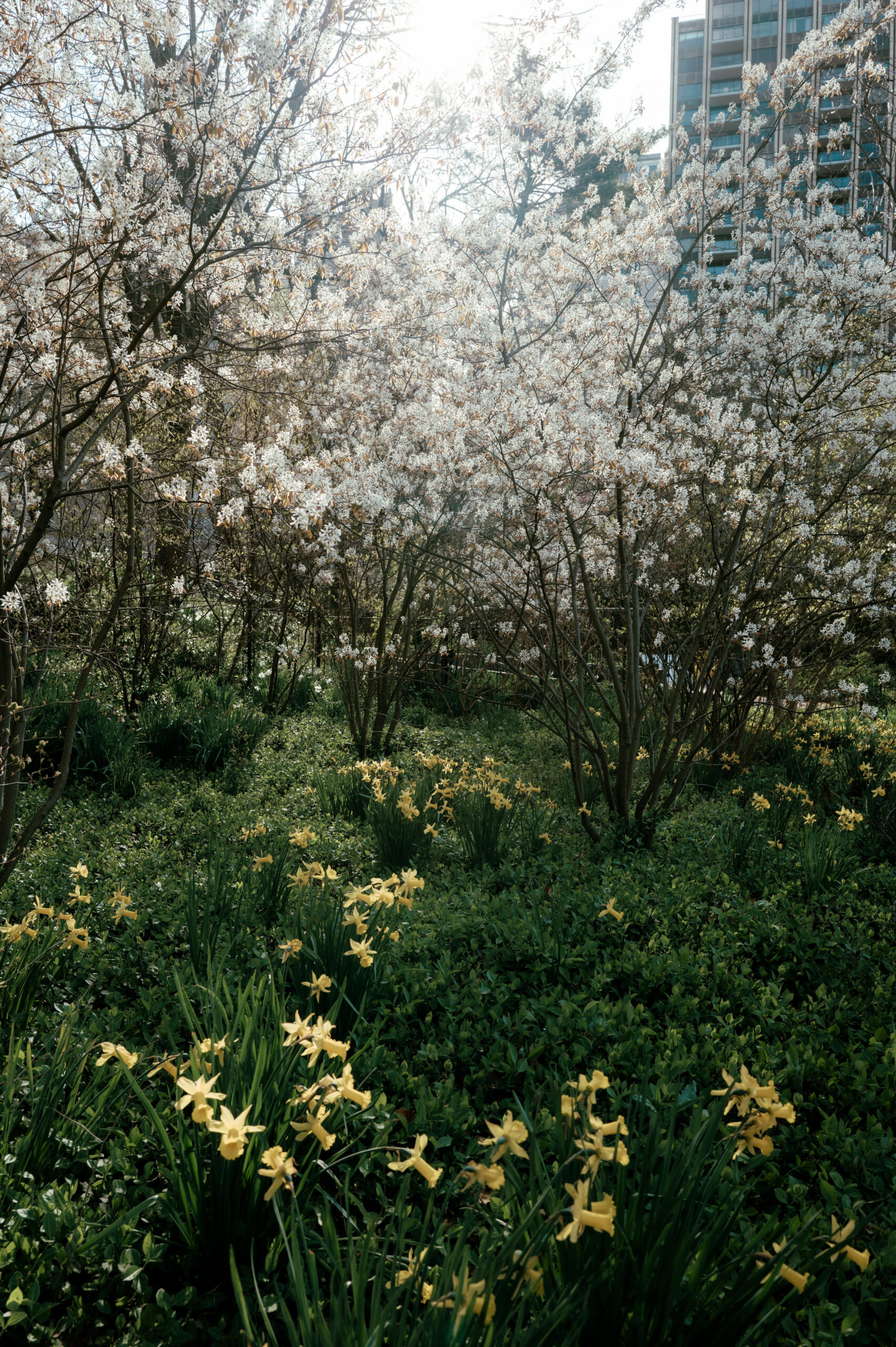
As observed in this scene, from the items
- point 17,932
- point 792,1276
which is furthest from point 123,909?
point 792,1276

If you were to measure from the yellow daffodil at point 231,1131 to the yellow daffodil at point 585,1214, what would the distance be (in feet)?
1.86

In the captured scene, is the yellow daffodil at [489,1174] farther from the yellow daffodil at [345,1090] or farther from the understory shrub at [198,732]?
the understory shrub at [198,732]

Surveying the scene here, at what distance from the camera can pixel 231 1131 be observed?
139 centimetres

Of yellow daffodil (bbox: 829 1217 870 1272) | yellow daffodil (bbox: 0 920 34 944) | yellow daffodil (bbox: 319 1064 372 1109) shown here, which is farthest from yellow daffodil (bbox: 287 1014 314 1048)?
yellow daffodil (bbox: 0 920 34 944)

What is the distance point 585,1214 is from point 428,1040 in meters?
1.59

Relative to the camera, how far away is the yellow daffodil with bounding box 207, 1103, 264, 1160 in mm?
1369

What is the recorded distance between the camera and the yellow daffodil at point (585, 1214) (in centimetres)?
116

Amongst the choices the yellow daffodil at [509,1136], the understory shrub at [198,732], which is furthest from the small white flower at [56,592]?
the understory shrub at [198,732]

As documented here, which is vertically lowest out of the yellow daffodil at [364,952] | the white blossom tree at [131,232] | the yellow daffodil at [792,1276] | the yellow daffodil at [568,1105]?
the yellow daffodil at [792,1276]

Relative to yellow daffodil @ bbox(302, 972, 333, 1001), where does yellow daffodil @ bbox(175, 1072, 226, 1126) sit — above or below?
above

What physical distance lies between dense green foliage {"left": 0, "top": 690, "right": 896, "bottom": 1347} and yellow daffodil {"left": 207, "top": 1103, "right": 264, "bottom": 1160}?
8.4 inches

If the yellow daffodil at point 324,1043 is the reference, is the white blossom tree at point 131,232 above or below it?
above

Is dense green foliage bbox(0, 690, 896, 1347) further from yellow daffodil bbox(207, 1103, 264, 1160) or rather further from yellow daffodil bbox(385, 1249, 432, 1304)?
yellow daffodil bbox(207, 1103, 264, 1160)

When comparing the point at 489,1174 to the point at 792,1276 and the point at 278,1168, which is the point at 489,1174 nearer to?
the point at 278,1168
